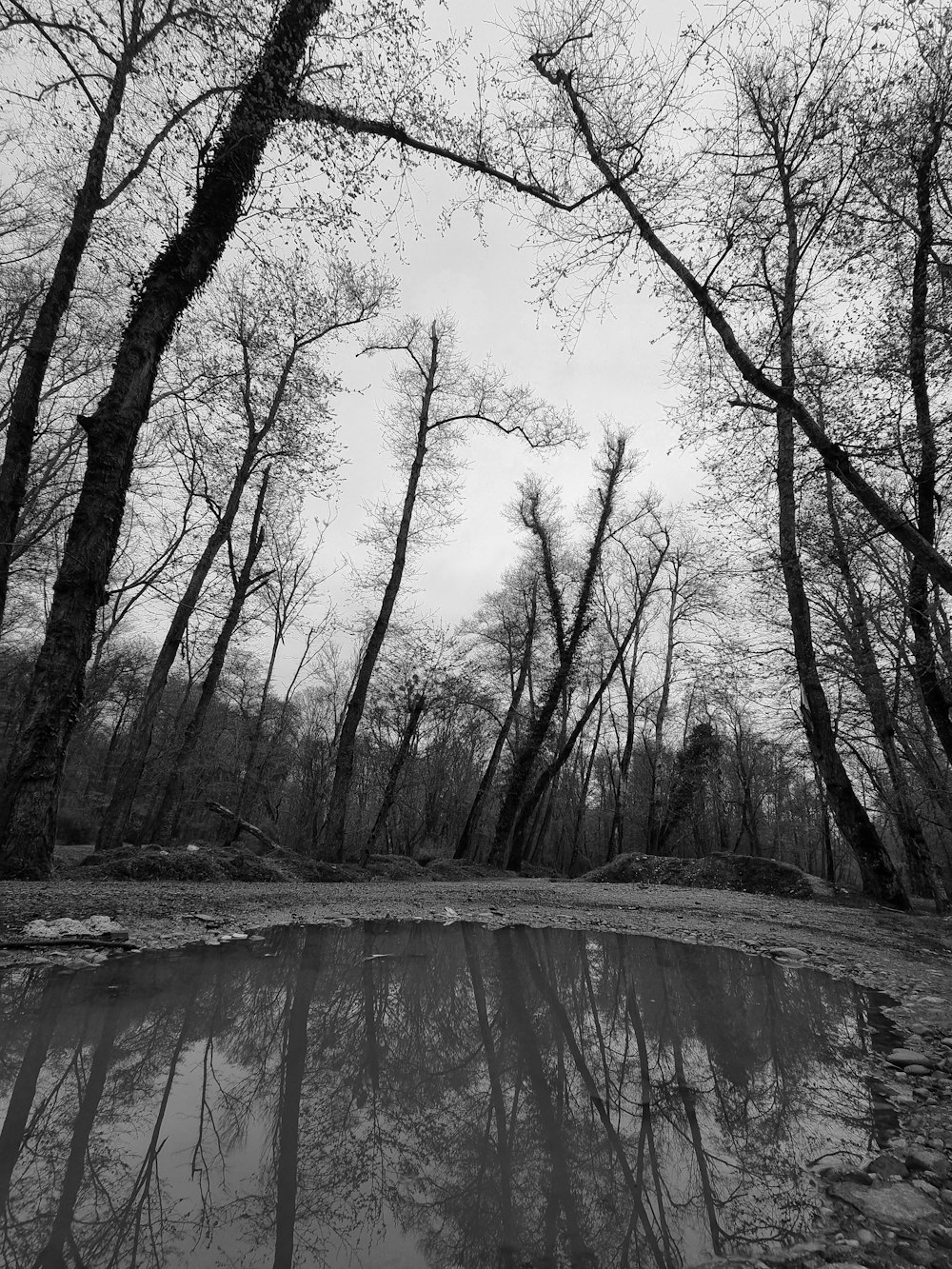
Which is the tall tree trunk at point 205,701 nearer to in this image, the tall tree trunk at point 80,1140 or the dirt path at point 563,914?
the dirt path at point 563,914

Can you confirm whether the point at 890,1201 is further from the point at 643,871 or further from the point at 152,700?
the point at 152,700

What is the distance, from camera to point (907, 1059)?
3.01 meters

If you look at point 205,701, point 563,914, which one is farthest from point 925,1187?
point 205,701

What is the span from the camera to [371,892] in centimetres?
830

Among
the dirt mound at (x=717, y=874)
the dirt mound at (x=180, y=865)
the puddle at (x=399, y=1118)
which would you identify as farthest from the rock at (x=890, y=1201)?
the dirt mound at (x=717, y=874)

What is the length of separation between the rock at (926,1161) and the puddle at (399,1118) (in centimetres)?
14

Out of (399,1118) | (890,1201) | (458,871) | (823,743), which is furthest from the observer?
(458,871)

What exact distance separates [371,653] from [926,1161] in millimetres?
11594

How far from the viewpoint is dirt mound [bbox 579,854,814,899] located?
11.1 m

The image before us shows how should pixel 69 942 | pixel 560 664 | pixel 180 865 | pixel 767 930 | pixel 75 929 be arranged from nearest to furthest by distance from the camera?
pixel 69 942, pixel 75 929, pixel 767 930, pixel 180 865, pixel 560 664

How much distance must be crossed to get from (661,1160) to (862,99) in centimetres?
976

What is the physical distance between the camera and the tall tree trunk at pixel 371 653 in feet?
40.7

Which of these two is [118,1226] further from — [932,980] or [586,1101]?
[932,980]

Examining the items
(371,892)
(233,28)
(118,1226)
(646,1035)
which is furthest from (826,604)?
(118,1226)
